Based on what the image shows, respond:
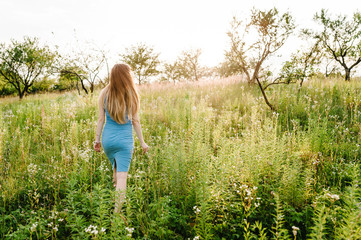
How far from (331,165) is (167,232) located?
3378 millimetres

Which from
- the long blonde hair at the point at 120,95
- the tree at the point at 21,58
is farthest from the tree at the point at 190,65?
the long blonde hair at the point at 120,95

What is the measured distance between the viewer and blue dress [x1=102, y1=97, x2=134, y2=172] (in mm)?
3598

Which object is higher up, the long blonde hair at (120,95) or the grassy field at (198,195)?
the long blonde hair at (120,95)

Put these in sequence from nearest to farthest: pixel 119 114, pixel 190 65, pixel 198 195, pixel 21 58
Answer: pixel 198 195 < pixel 119 114 < pixel 21 58 < pixel 190 65

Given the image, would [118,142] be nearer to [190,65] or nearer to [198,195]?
[198,195]

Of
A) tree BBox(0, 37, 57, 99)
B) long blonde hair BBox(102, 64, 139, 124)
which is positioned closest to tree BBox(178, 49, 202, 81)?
tree BBox(0, 37, 57, 99)

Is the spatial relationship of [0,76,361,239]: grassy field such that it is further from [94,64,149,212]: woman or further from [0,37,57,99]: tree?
[0,37,57,99]: tree

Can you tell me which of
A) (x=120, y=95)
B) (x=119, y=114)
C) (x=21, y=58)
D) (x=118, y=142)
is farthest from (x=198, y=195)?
(x=21, y=58)

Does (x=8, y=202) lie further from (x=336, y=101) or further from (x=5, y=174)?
(x=336, y=101)

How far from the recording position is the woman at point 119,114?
11.9 ft

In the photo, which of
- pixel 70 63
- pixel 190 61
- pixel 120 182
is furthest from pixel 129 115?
pixel 190 61

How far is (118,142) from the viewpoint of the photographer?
11.9 ft

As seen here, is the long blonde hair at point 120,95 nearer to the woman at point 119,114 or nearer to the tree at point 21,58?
the woman at point 119,114

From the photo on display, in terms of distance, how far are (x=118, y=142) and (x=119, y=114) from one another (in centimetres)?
44
